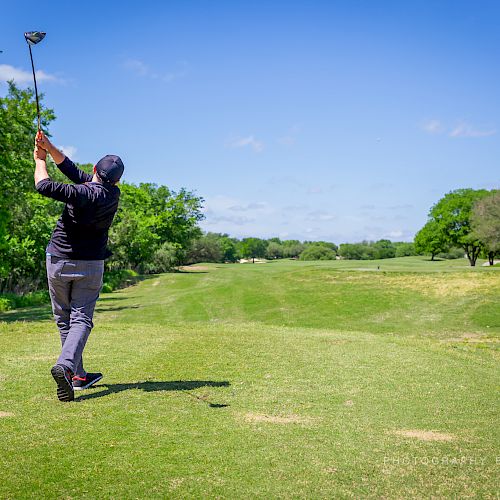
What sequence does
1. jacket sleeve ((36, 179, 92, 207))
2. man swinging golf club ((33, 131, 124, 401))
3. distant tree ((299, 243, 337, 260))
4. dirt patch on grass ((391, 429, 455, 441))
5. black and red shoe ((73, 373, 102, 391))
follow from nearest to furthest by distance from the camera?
dirt patch on grass ((391, 429, 455, 441)), jacket sleeve ((36, 179, 92, 207)), man swinging golf club ((33, 131, 124, 401)), black and red shoe ((73, 373, 102, 391)), distant tree ((299, 243, 337, 260))

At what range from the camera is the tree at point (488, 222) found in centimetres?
5991

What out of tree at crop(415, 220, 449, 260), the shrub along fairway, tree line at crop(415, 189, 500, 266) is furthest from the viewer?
tree at crop(415, 220, 449, 260)

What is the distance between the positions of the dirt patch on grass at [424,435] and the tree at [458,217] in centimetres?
7791

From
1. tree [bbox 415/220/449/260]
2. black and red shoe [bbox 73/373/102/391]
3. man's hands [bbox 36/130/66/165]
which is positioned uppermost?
tree [bbox 415/220/449/260]

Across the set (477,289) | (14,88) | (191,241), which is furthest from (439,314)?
(191,241)

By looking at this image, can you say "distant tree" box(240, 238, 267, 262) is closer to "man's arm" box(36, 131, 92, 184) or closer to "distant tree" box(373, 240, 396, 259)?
"distant tree" box(373, 240, 396, 259)

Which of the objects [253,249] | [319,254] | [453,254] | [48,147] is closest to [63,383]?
[48,147]

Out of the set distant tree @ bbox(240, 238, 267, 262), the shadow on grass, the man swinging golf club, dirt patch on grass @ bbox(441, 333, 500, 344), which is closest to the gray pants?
the man swinging golf club

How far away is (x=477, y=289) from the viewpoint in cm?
3416

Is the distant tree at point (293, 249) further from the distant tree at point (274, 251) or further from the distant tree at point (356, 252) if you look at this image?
the distant tree at point (356, 252)

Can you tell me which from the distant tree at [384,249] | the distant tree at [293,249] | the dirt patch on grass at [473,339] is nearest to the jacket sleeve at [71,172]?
the dirt patch on grass at [473,339]

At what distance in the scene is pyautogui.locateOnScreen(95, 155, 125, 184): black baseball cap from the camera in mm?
6734

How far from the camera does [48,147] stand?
6.78 meters

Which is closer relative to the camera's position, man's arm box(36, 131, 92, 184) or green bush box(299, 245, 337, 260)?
man's arm box(36, 131, 92, 184)
